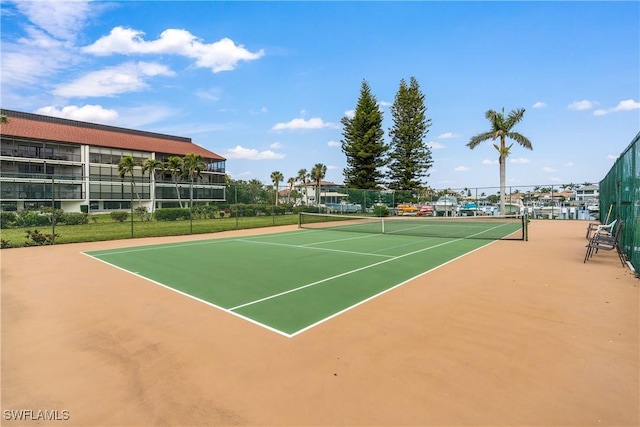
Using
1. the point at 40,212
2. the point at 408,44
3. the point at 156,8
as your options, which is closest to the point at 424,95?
the point at 408,44

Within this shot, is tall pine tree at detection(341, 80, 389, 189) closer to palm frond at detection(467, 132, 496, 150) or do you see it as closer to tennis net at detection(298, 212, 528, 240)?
palm frond at detection(467, 132, 496, 150)

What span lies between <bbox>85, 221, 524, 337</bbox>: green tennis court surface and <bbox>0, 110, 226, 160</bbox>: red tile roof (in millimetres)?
34187

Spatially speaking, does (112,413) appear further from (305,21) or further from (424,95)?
(424,95)

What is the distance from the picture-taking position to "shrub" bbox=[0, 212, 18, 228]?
40.8 feet

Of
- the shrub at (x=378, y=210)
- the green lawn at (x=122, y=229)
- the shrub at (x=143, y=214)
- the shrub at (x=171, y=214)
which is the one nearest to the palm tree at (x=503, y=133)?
the shrub at (x=378, y=210)

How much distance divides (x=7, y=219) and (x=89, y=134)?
32.9m

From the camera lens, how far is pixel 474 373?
2.76 metres

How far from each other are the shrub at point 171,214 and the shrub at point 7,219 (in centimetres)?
814

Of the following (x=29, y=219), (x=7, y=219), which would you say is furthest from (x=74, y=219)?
(x=7, y=219)

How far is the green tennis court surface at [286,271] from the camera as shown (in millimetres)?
4559

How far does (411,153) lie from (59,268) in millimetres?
32048

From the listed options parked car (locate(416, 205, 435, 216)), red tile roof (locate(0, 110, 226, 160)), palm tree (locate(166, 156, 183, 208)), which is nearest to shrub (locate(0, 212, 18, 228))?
palm tree (locate(166, 156, 183, 208))

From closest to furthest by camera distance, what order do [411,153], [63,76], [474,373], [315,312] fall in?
[474,373]
[315,312]
[63,76]
[411,153]

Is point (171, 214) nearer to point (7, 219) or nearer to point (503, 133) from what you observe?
point (7, 219)
